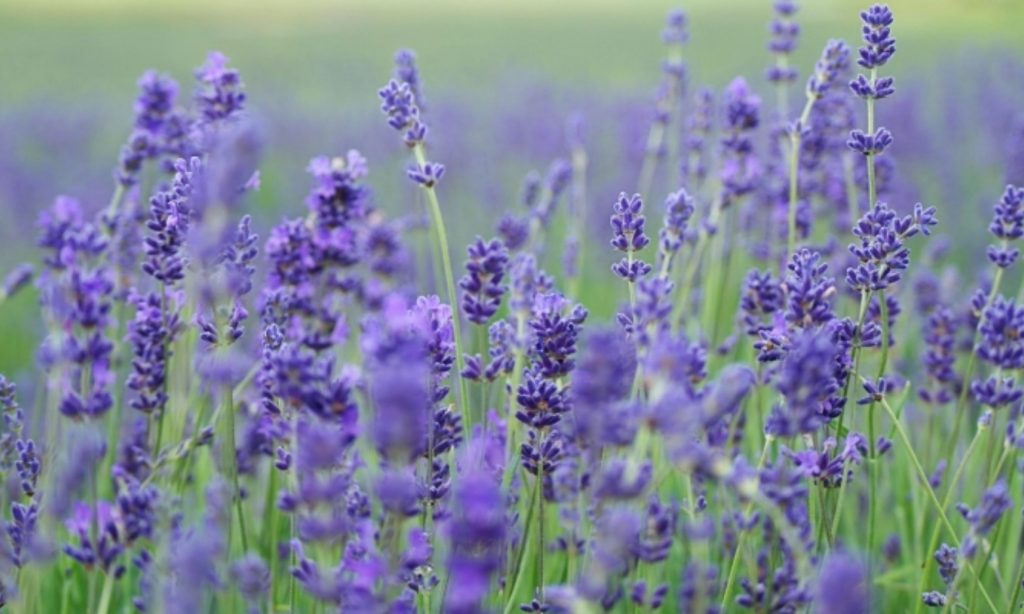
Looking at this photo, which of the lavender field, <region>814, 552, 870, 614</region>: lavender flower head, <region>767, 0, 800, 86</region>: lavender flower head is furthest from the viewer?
<region>767, 0, 800, 86</region>: lavender flower head

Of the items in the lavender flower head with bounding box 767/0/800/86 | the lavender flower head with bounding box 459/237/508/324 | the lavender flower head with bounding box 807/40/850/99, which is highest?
the lavender flower head with bounding box 767/0/800/86

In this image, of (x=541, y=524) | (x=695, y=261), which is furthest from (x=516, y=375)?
(x=695, y=261)

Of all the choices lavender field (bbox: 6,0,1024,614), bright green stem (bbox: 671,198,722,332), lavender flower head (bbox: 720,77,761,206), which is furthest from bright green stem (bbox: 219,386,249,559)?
lavender flower head (bbox: 720,77,761,206)

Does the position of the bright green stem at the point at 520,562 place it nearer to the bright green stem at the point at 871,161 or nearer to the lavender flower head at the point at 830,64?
the bright green stem at the point at 871,161

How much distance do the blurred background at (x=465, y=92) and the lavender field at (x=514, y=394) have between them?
1.32ft

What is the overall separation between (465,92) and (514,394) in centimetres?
1019

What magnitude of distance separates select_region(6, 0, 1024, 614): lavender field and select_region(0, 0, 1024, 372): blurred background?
401 mm

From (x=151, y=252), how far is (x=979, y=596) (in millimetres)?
1564

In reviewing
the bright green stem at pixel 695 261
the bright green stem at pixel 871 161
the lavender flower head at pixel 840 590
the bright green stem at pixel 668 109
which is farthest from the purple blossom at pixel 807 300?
the bright green stem at pixel 668 109

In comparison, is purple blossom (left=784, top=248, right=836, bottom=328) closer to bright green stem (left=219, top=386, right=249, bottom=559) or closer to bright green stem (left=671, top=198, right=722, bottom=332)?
bright green stem (left=219, top=386, right=249, bottom=559)

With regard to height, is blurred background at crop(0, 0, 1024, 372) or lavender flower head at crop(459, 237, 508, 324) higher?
blurred background at crop(0, 0, 1024, 372)

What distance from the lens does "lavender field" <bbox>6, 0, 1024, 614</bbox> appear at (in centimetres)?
124

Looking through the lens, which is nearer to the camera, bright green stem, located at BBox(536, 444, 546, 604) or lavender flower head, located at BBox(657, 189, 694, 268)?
bright green stem, located at BBox(536, 444, 546, 604)

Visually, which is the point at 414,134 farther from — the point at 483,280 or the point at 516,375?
the point at 516,375
